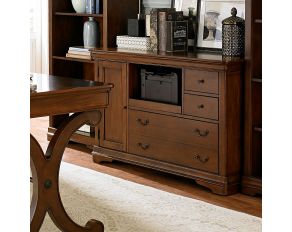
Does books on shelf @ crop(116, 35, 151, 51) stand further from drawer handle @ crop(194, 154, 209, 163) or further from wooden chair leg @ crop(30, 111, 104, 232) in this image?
wooden chair leg @ crop(30, 111, 104, 232)

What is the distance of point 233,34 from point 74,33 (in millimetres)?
1948

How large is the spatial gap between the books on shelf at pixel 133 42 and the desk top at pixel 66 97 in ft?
4.84

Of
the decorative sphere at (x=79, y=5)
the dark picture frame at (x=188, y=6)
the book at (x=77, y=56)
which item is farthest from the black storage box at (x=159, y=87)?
the decorative sphere at (x=79, y=5)

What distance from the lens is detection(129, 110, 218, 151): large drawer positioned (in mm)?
3844

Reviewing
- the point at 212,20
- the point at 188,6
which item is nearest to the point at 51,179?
the point at 212,20

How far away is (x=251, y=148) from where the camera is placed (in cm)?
381

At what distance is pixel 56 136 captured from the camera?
2848 mm

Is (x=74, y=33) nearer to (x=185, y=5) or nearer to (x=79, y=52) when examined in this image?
(x=79, y=52)

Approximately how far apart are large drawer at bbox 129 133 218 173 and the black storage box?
0.94 ft

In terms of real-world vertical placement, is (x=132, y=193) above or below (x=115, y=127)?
below
